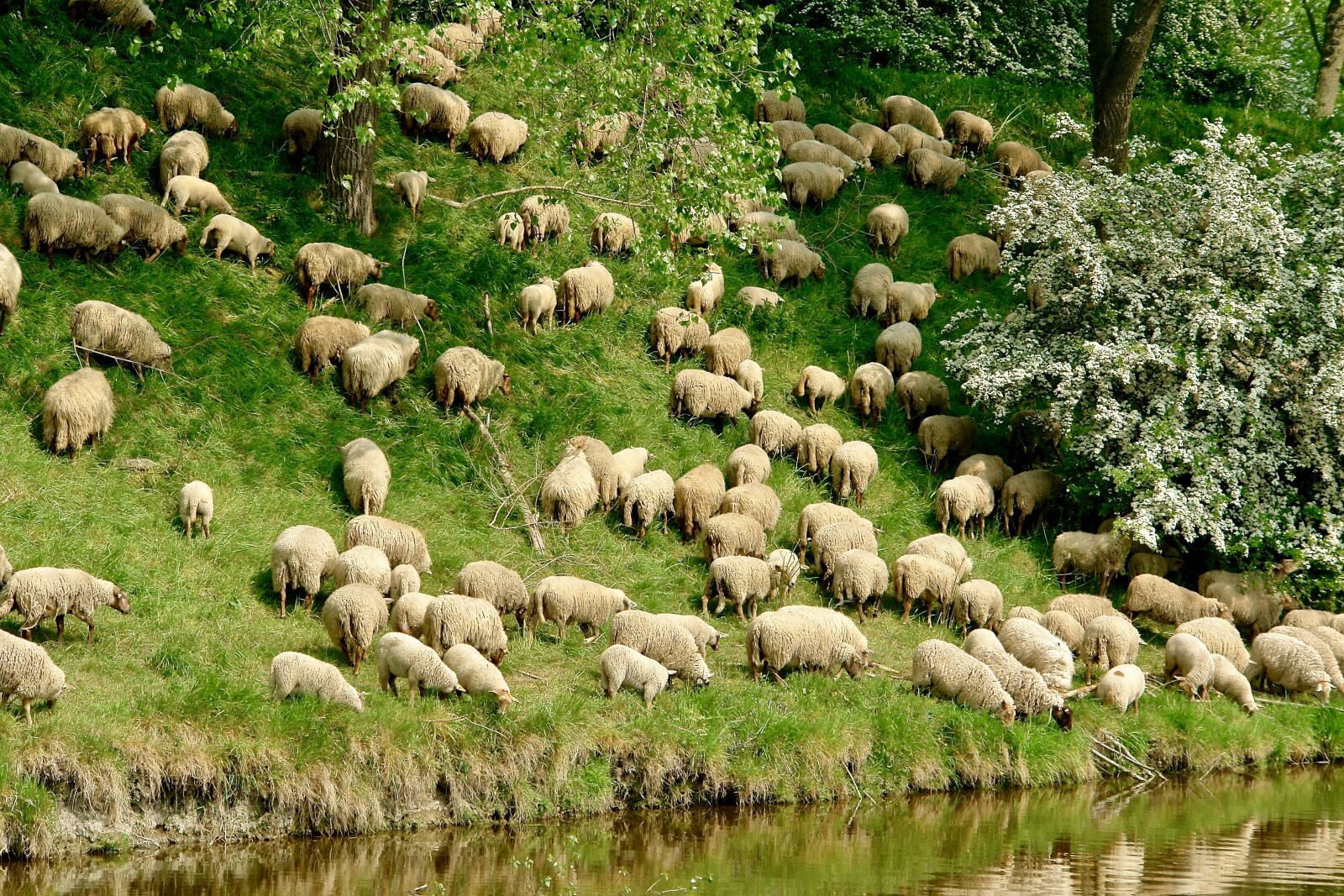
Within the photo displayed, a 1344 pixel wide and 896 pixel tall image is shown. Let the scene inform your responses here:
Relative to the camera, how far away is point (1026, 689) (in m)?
11.7

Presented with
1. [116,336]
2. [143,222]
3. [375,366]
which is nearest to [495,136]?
[143,222]

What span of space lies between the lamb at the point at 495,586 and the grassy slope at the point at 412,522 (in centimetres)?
38

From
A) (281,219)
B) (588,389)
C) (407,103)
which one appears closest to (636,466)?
(588,389)

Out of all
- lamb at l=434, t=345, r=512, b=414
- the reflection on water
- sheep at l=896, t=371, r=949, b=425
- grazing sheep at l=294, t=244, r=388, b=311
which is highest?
grazing sheep at l=294, t=244, r=388, b=311

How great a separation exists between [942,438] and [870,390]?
1.08 metres

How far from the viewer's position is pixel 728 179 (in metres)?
14.5

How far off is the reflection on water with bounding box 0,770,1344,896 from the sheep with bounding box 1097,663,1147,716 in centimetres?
117

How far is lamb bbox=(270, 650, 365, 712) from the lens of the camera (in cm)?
976

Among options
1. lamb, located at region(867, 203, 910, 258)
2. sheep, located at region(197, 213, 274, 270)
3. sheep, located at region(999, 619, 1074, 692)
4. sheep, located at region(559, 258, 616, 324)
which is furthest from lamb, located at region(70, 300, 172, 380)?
lamb, located at region(867, 203, 910, 258)

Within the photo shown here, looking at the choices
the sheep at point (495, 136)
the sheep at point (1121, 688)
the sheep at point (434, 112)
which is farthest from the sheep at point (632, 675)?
the sheep at point (434, 112)

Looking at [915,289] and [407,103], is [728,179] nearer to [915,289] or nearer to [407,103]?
[915,289]

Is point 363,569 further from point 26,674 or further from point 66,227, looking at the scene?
point 66,227

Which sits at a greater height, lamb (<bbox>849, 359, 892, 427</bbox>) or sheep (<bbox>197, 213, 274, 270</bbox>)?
sheep (<bbox>197, 213, 274, 270</bbox>)

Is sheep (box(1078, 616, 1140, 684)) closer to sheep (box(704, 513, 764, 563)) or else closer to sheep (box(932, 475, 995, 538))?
sheep (box(932, 475, 995, 538))
